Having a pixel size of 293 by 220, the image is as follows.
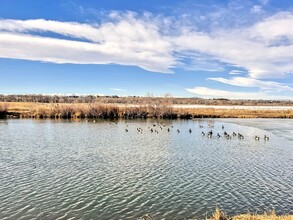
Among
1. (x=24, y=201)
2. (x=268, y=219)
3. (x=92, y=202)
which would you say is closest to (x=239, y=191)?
(x=268, y=219)

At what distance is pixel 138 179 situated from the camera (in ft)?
68.9

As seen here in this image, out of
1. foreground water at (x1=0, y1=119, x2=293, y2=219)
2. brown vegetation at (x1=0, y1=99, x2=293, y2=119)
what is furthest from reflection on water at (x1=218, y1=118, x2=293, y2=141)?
brown vegetation at (x1=0, y1=99, x2=293, y2=119)

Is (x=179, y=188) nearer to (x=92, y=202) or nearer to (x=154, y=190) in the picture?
(x=154, y=190)

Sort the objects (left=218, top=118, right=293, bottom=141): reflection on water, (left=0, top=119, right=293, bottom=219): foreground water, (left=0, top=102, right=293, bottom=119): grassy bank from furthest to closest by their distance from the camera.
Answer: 1. (left=0, top=102, right=293, bottom=119): grassy bank
2. (left=218, top=118, right=293, bottom=141): reflection on water
3. (left=0, top=119, right=293, bottom=219): foreground water

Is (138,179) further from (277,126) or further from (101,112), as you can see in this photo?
(101,112)

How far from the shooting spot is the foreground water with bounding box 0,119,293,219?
1586 centimetres

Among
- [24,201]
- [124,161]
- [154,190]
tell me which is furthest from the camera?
[124,161]

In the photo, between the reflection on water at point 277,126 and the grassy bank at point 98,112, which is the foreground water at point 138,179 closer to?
the reflection on water at point 277,126

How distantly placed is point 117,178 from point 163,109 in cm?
5370

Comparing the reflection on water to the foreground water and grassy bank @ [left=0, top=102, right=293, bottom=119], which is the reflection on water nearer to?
the foreground water

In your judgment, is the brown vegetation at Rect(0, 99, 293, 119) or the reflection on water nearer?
the reflection on water

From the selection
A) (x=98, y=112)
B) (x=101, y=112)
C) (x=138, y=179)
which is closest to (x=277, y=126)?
(x=101, y=112)

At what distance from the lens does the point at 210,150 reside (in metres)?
33.0

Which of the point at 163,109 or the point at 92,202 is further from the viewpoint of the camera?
the point at 163,109
